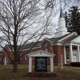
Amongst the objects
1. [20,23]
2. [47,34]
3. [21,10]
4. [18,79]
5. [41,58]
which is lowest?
[18,79]

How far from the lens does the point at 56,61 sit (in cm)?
3416

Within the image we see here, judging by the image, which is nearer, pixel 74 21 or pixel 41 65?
pixel 41 65

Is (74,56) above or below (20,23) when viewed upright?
below

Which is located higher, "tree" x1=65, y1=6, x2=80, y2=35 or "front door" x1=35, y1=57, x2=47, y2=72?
"tree" x1=65, y1=6, x2=80, y2=35

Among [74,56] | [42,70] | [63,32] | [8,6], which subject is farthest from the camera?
[63,32]

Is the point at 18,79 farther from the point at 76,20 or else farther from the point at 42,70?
the point at 76,20

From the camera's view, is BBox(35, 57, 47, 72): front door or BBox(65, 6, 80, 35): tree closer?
BBox(35, 57, 47, 72): front door

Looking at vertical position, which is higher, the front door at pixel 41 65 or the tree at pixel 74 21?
the tree at pixel 74 21

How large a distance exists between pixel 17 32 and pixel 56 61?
63.4 feet

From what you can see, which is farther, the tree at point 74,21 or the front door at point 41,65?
the tree at point 74,21

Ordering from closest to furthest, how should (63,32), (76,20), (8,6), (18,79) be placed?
(18,79) → (8,6) → (63,32) → (76,20)

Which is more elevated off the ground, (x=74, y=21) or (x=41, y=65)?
(x=74, y=21)

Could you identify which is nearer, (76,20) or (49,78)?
(49,78)

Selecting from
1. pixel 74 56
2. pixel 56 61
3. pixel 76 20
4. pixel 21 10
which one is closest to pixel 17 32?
pixel 21 10
